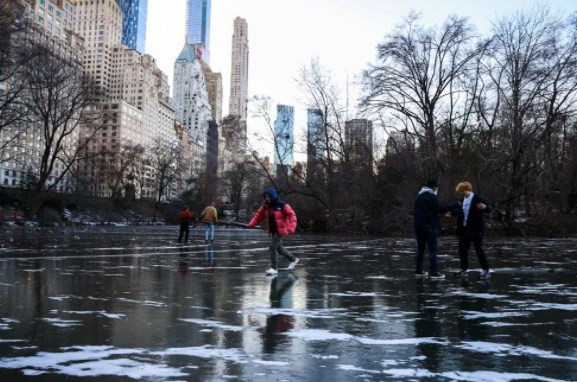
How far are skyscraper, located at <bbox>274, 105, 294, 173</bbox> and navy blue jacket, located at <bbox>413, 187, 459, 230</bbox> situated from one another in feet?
88.4

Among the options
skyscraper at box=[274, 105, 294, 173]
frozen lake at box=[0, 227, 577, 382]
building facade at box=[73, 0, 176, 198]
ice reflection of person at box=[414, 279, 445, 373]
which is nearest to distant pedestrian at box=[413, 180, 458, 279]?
frozen lake at box=[0, 227, 577, 382]

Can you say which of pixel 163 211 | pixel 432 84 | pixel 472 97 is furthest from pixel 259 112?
pixel 163 211

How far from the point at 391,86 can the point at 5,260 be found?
27424 millimetres

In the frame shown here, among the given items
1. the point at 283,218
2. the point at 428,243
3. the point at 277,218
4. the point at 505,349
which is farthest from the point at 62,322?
the point at 428,243

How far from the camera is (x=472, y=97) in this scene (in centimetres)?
3431

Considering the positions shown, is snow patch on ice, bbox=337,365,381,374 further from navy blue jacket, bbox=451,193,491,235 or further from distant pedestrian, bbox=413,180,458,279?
navy blue jacket, bbox=451,193,491,235

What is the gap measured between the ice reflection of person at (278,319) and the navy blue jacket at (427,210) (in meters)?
2.89

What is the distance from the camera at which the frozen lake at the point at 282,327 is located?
12.0ft

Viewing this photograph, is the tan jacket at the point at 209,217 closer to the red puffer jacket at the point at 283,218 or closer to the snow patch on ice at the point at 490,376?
the red puffer jacket at the point at 283,218

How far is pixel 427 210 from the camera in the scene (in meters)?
10.0

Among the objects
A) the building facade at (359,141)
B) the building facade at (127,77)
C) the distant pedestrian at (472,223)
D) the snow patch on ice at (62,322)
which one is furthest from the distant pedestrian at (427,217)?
the building facade at (127,77)

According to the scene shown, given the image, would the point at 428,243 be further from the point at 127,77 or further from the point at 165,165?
the point at 127,77

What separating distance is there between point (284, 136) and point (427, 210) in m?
27.4

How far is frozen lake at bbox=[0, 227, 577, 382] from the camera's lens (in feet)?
12.0
